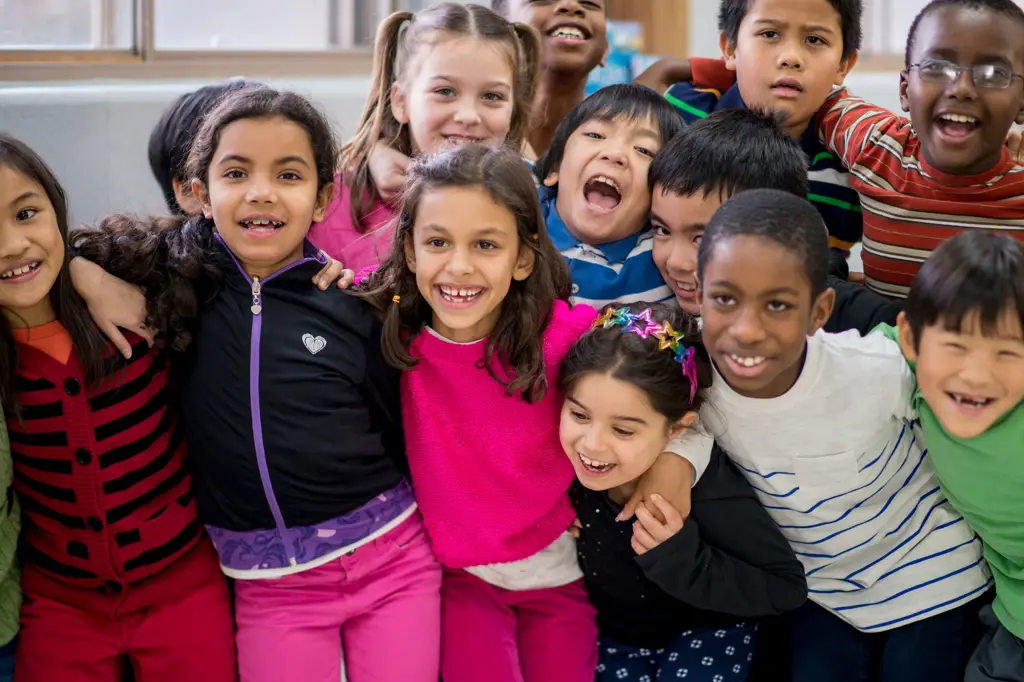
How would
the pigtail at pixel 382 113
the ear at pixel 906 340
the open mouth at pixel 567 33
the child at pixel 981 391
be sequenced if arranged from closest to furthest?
the child at pixel 981 391
the ear at pixel 906 340
the pigtail at pixel 382 113
the open mouth at pixel 567 33

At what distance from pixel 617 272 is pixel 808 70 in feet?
2.09

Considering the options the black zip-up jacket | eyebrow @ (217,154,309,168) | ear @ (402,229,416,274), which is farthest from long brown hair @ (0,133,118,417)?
ear @ (402,229,416,274)

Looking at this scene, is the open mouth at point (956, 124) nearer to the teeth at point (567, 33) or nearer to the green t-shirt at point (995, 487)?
the green t-shirt at point (995, 487)

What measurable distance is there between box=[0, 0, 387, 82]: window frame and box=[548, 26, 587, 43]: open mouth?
1.27 m

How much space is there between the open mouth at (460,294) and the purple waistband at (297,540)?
390 mm

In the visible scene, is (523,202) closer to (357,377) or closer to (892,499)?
(357,377)

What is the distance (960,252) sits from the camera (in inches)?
63.6

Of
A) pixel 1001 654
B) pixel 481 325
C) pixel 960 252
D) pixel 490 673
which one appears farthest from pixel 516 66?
pixel 1001 654

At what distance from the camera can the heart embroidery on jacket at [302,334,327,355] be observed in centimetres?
185

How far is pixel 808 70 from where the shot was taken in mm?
2287

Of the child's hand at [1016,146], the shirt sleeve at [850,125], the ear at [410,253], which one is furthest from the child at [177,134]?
the child's hand at [1016,146]

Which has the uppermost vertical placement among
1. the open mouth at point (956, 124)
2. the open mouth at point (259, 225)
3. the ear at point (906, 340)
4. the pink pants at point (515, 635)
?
the open mouth at point (956, 124)

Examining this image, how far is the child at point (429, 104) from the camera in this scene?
7.53 feet

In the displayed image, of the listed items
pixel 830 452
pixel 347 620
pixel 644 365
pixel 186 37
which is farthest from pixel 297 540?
pixel 186 37
